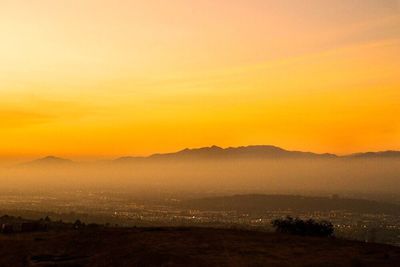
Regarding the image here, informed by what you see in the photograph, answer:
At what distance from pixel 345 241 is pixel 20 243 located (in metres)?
21.4

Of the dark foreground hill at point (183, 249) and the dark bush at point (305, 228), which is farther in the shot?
the dark bush at point (305, 228)

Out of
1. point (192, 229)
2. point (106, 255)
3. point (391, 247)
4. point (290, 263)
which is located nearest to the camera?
point (290, 263)

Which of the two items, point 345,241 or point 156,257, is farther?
point 345,241

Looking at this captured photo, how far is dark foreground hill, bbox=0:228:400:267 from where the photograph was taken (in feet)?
80.9

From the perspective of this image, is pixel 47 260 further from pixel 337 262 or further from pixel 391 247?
pixel 391 247

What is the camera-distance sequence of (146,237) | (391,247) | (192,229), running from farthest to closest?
1. (192,229)
2. (146,237)
3. (391,247)

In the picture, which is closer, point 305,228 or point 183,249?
point 183,249

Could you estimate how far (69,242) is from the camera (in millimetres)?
30719

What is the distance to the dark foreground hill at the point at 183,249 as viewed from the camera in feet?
80.9

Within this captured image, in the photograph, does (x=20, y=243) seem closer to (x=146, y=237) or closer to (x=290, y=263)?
(x=146, y=237)

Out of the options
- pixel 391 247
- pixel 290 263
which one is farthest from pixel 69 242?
pixel 391 247

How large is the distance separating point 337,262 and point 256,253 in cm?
444

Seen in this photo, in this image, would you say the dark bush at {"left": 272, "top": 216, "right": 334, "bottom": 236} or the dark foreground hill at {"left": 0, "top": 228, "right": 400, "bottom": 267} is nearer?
the dark foreground hill at {"left": 0, "top": 228, "right": 400, "bottom": 267}

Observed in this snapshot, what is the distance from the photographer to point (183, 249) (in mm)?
27219
